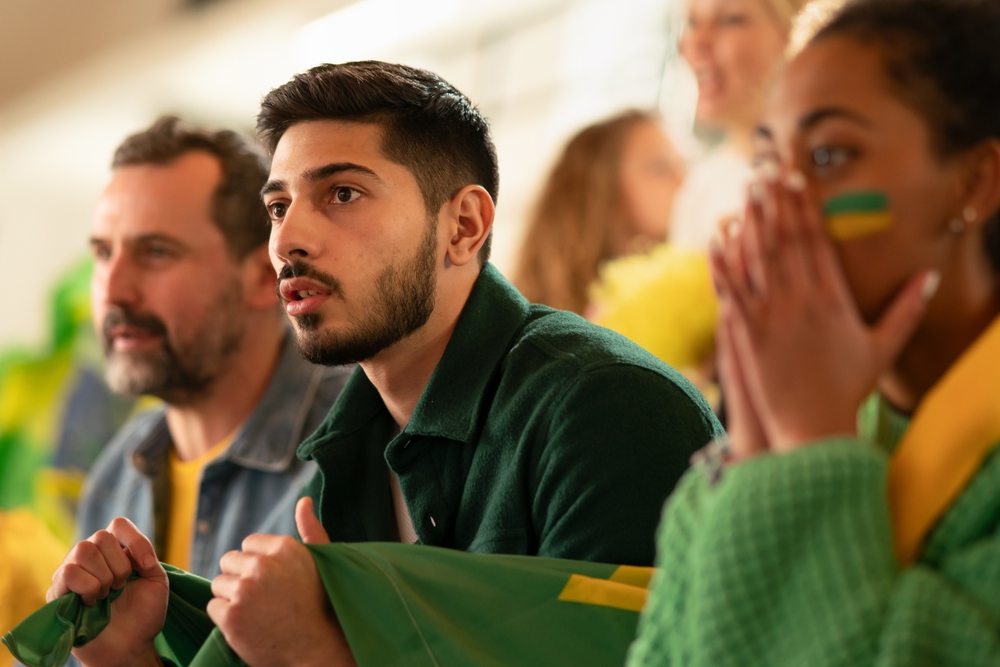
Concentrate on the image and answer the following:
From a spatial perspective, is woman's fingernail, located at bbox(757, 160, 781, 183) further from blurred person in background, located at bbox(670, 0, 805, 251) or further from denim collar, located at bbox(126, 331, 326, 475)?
blurred person in background, located at bbox(670, 0, 805, 251)

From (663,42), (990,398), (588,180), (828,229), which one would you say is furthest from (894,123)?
(663,42)

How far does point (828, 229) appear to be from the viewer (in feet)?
2.86

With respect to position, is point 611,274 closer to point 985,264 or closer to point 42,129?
point 985,264

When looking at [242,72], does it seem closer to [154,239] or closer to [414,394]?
[154,239]

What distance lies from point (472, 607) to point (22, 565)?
1.08 meters

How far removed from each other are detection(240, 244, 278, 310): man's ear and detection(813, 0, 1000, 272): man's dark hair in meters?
1.42

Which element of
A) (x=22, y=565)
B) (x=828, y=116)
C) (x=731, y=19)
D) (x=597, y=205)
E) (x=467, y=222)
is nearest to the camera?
(x=828, y=116)

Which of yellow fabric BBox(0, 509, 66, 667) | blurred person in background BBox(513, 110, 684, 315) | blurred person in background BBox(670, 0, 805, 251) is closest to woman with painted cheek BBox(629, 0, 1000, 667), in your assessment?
yellow fabric BBox(0, 509, 66, 667)

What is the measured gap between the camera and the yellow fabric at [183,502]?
1987 millimetres

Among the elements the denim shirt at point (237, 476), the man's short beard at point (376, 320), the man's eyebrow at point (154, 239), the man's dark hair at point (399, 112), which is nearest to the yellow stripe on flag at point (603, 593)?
the man's short beard at point (376, 320)

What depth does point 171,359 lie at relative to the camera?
204 centimetres

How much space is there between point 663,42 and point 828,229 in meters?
3.03

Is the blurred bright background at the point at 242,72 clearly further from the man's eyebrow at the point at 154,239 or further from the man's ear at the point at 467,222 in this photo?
the man's ear at the point at 467,222

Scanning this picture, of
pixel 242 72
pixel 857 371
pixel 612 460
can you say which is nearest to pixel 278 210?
pixel 612 460
